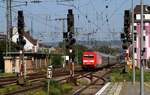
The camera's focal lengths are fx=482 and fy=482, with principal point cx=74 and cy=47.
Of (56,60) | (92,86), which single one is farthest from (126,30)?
(56,60)

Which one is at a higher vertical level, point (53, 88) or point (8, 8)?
point (8, 8)

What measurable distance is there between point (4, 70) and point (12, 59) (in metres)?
5.31

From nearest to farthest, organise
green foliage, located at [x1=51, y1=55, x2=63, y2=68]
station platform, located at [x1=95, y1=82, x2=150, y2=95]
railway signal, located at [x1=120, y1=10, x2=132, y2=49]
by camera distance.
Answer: station platform, located at [x1=95, y1=82, x2=150, y2=95], railway signal, located at [x1=120, y1=10, x2=132, y2=49], green foliage, located at [x1=51, y1=55, x2=63, y2=68]

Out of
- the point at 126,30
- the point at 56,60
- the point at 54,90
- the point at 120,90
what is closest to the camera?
the point at 54,90

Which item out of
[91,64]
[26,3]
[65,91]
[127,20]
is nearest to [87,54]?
[91,64]

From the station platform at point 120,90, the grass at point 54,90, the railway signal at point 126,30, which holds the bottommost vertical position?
the station platform at point 120,90

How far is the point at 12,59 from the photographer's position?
70938 millimetres

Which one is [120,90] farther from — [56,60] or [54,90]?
[56,60]

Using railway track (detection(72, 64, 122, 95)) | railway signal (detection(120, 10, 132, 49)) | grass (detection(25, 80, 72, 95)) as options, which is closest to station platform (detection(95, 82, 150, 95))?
railway track (detection(72, 64, 122, 95))

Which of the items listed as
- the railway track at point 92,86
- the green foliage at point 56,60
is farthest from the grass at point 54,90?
the green foliage at point 56,60

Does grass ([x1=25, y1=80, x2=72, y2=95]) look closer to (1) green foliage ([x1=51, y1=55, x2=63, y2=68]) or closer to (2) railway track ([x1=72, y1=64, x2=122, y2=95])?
(2) railway track ([x1=72, y1=64, x2=122, y2=95])

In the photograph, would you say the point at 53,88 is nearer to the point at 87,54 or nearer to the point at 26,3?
the point at 26,3

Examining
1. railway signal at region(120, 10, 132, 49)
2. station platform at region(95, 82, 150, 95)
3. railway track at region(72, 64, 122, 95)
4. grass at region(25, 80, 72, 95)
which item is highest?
railway signal at region(120, 10, 132, 49)

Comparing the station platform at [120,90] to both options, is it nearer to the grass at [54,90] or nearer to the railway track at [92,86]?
the railway track at [92,86]
